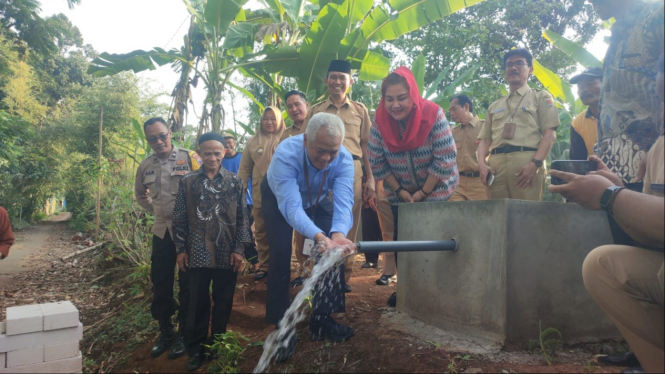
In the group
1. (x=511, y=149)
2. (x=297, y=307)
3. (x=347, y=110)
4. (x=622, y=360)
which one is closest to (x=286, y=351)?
(x=297, y=307)

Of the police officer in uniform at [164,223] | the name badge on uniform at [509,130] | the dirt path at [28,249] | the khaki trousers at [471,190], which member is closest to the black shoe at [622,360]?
the name badge on uniform at [509,130]

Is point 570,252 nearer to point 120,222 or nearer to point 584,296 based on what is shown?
point 584,296

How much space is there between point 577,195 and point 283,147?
6.17 ft

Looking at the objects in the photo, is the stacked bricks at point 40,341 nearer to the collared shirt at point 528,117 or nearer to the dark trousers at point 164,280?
the dark trousers at point 164,280

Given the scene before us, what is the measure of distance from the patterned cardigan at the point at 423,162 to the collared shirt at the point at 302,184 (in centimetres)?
48

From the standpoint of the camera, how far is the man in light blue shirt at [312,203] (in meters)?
2.91

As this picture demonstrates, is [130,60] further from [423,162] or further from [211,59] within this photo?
[423,162]

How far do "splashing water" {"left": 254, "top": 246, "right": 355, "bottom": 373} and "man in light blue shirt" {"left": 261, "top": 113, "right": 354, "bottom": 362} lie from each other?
0.05 m

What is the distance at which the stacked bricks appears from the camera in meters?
3.27

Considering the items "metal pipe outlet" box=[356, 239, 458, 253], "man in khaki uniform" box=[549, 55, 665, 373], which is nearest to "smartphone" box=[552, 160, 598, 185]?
"man in khaki uniform" box=[549, 55, 665, 373]

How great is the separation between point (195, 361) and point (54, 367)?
3.49 ft

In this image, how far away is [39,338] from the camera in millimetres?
3344

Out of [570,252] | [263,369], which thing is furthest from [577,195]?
[263,369]

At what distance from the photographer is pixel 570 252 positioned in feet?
9.00
